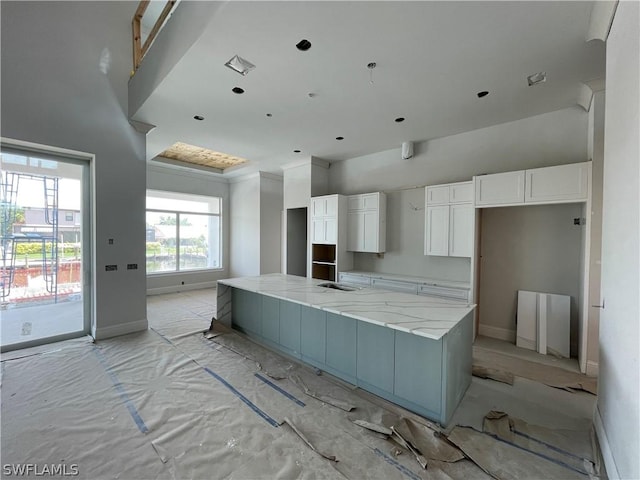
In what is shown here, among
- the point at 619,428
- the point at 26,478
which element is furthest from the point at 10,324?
the point at 619,428

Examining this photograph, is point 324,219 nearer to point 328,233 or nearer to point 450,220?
point 328,233

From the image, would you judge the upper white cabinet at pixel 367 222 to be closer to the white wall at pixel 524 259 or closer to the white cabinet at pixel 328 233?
the white cabinet at pixel 328 233

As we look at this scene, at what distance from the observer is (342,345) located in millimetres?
2729

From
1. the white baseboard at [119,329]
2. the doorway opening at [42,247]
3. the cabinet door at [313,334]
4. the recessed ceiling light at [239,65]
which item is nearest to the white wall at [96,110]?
the white baseboard at [119,329]

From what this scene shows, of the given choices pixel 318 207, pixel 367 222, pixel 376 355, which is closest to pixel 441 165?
pixel 367 222

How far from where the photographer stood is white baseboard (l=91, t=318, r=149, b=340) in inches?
146

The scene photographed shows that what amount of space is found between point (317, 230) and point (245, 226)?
2758mm

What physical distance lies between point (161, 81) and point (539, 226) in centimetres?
503

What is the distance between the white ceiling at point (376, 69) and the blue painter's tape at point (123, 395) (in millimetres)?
3176

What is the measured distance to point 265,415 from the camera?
2213mm

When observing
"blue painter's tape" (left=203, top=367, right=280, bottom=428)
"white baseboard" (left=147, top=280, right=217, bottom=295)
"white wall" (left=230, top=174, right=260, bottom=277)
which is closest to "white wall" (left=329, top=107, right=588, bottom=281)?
"white wall" (left=230, top=174, right=260, bottom=277)

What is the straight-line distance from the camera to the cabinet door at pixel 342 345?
2643mm

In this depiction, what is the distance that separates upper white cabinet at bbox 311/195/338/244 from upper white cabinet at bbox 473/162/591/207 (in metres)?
2.49

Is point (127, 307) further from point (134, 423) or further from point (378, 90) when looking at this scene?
point (378, 90)
